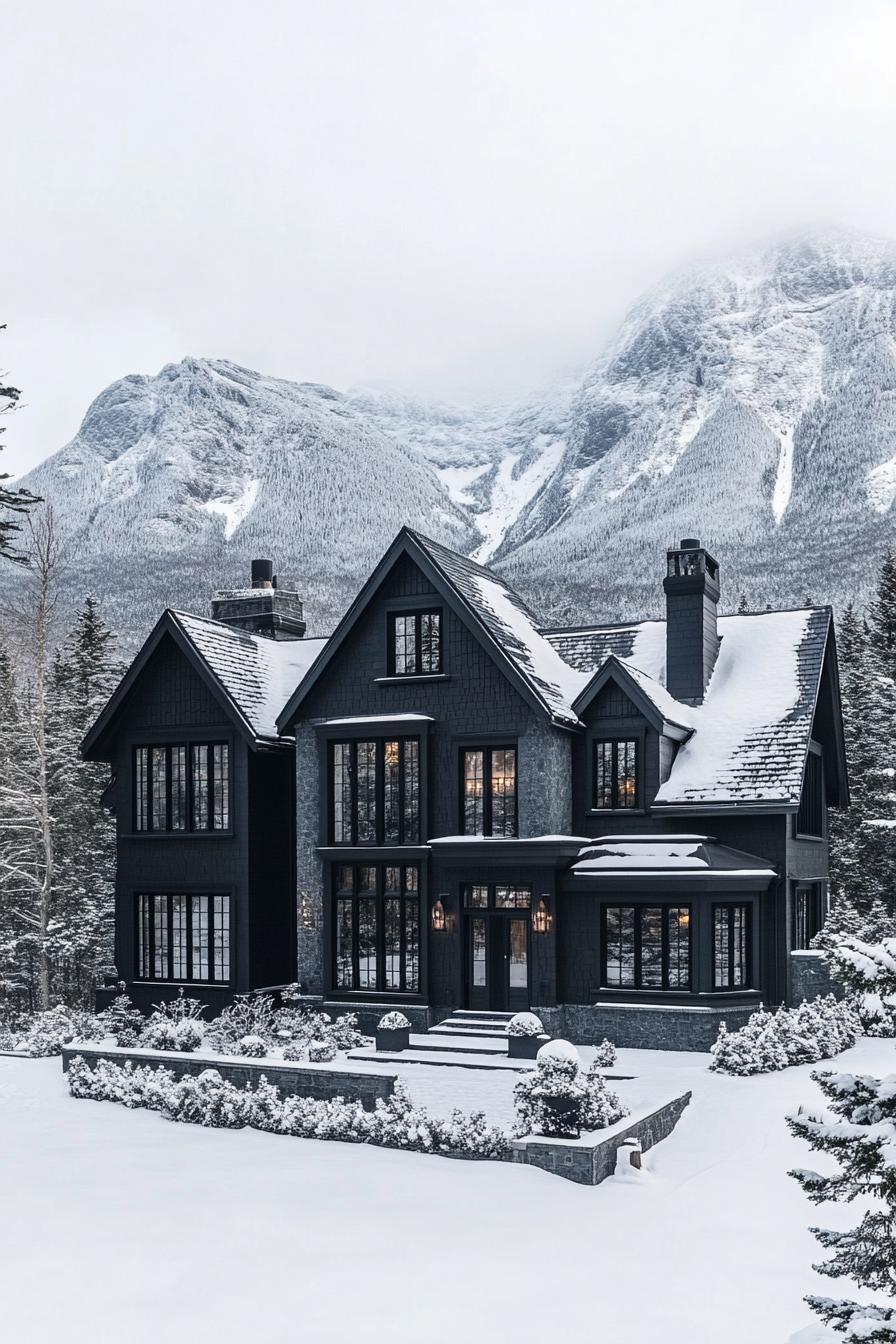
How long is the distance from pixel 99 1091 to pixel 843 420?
170002mm

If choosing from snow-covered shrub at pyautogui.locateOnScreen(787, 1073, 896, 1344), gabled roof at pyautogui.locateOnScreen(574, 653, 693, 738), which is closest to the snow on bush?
snow-covered shrub at pyautogui.locateOnScreen(787, 1073, 896, 1344)

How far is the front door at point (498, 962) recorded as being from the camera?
26.2 metres

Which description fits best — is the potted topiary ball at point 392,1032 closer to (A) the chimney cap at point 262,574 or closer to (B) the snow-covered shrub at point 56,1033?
(B) the snow-covered shrub at point 56,1033

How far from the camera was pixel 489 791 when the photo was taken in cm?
2686

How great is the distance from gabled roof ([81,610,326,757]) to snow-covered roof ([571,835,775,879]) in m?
7.79

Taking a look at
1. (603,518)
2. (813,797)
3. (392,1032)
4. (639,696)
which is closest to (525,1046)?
(392,1032)

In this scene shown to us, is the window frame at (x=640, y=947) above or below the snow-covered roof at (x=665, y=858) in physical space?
below

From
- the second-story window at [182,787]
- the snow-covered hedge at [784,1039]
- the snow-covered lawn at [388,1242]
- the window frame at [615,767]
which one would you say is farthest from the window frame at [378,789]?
the snow-covered lawn at [388,1242]

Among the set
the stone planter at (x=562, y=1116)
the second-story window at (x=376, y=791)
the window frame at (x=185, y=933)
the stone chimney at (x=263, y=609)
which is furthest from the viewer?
the stone chimney at (x=263, y=609)

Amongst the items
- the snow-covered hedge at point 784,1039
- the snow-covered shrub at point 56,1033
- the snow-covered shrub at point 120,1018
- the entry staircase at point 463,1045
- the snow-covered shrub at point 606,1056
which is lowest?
the snow-covered shrub at point 120,1018

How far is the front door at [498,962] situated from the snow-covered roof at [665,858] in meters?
1.97

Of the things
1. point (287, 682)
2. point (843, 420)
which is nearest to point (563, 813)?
point (287, 682)

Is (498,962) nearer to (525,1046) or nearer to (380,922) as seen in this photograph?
(380,922)

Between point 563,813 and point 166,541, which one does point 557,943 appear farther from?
point 166,541
